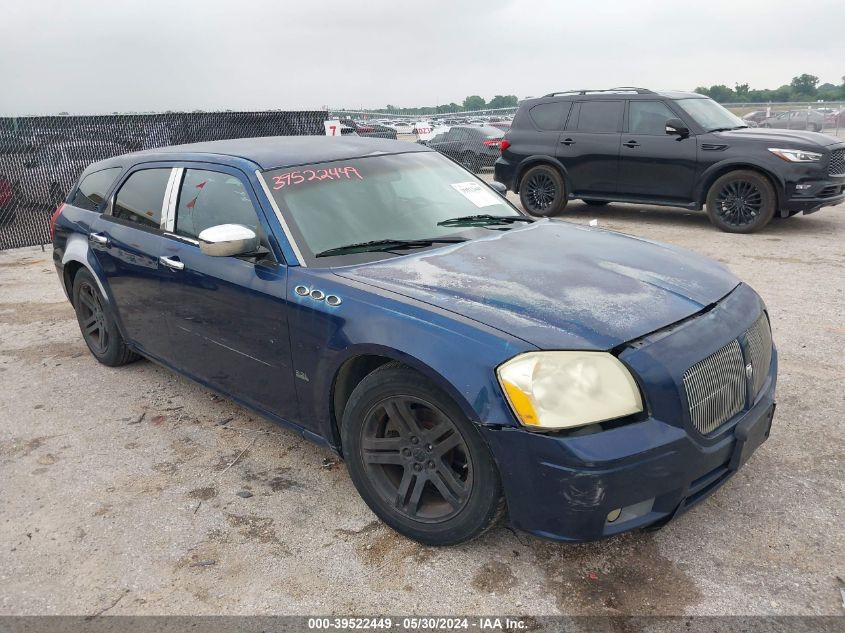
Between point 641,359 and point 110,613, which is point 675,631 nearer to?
point 641,359

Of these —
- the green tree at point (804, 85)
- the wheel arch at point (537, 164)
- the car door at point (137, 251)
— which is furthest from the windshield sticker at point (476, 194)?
the green tree at point (804, 85)

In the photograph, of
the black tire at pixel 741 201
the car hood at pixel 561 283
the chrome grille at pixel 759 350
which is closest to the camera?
the car hood at pixel 561 283

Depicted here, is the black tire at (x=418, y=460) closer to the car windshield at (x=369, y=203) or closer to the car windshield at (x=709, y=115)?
the car windshield at (x=369, y=203)

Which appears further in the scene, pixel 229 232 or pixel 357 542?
pixel 229 232

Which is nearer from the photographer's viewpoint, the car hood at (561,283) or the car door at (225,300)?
the car hood at (561,283)

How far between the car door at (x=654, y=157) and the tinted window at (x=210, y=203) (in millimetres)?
7363

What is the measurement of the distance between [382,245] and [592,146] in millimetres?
7663

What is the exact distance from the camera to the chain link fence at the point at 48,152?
32.2 ft

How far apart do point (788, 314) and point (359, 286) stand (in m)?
4.30

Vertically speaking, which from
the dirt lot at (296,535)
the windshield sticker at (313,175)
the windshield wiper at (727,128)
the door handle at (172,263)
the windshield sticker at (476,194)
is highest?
the windshield wiper at (727,128)

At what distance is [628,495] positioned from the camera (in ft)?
7.71

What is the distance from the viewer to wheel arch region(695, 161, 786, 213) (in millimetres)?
8695

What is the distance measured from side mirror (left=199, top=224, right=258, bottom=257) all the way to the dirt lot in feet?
3.76

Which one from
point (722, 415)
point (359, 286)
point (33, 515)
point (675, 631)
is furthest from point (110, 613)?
point (722, 415)
